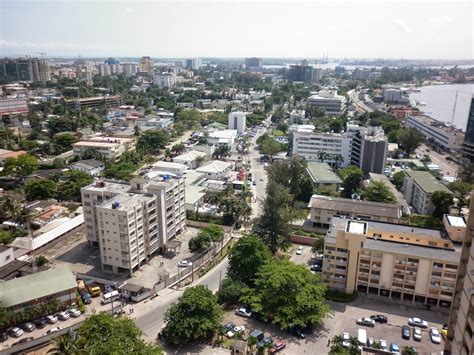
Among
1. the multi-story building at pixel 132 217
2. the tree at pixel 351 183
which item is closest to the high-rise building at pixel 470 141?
the tree at pixel 351 183

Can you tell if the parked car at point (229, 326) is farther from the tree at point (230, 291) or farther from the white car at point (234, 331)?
the tree at point (230, 291)

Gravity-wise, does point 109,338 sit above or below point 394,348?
above

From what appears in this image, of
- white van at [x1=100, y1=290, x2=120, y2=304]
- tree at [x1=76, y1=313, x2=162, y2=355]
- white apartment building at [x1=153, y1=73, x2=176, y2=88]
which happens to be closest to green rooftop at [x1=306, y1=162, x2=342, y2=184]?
white van at [x1=100, y1=290, x2=120, y2=304]

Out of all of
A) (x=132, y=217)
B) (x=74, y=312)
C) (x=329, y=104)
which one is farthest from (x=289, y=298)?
(x=329, y=104)

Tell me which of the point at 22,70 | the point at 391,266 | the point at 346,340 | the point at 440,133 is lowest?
the point at 346,340

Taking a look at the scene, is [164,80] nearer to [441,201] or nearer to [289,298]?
[441,201]

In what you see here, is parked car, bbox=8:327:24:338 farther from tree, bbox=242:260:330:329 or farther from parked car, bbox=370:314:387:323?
parked car, bbox=370:314:387:323
